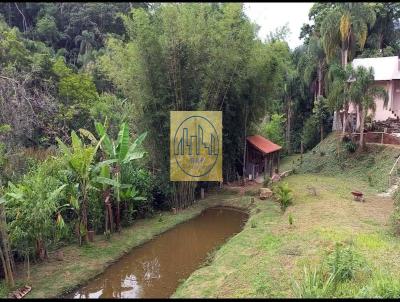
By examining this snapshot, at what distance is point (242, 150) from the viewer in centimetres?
1809

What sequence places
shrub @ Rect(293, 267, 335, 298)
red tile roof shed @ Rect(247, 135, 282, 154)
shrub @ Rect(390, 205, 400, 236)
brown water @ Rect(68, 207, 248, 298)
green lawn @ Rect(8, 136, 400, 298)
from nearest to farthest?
shrub @ Rect(293, 267, 335, 298), green lawn @ Rect(8, 136, 400, 298), brown water @ Rect(68, 207, 248, 298), shrub @ Rect(390, 205, 400, 236), red tile roof shed @ Rect(247, 135, 282, 154)

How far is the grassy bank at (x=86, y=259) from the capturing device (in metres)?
7.93

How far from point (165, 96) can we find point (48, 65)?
9.45 m

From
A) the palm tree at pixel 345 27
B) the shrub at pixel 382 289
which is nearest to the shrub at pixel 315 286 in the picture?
the shrub at pixel 382 289

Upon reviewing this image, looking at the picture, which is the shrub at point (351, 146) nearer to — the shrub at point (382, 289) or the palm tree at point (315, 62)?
the palm tree at point (315, 62)

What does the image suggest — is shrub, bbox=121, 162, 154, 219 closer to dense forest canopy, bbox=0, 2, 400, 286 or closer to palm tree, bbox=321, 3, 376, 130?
dense forest canopy, bbox=0, 2, 400, 286

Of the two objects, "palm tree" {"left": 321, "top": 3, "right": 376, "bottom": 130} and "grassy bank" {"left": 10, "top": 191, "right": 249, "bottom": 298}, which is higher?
"palm tree" {"left": 321, "top": 3, "right": 376, "bottom": 130}

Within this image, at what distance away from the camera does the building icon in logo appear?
13.8 m

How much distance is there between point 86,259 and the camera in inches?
367

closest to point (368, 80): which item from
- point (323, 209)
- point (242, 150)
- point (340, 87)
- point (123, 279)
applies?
point (340, 87)

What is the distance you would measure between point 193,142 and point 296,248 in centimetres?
662

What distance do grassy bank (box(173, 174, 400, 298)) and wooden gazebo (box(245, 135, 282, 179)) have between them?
14.9 feet

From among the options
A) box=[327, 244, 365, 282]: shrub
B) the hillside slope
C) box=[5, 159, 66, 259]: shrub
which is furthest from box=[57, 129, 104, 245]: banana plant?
the hillside slope

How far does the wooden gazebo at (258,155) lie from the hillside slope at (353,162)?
8.25ft
